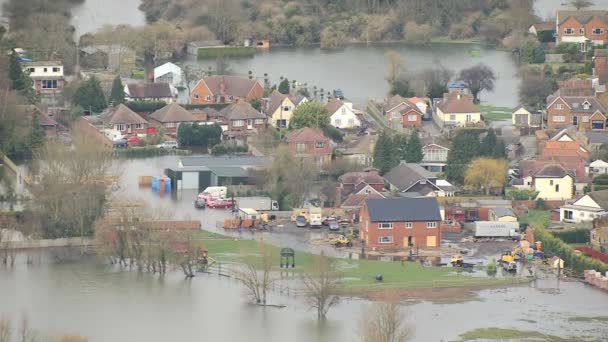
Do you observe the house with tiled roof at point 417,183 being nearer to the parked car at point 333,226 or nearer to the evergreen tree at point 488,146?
the evergreen tree at point 488,146

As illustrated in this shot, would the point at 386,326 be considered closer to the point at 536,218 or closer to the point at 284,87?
the point at 536,218

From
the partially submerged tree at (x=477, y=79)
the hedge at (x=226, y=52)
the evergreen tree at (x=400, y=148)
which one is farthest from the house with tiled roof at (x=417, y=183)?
the hedge at (x=226, y=52)

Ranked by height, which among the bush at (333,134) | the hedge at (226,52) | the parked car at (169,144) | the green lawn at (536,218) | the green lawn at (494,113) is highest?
the hedge at (226,52)

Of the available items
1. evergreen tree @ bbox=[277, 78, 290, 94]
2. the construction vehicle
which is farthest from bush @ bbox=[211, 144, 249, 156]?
the construction vehicle

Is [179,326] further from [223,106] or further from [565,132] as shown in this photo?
[223,106]

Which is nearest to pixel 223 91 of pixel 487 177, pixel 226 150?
pixel 226 150

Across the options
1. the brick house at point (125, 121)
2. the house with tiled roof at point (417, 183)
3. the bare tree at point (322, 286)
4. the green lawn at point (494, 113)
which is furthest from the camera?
the green lawn at point (494, 113)
